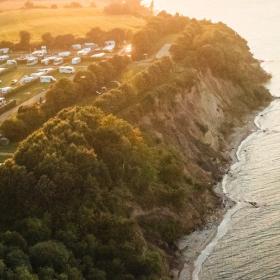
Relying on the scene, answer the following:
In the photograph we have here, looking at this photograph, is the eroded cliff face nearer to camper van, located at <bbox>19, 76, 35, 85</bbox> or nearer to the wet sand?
the wet sand

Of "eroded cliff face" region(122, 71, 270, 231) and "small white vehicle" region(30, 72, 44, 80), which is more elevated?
"small white vehicle" region(30, 72, 44, 80)

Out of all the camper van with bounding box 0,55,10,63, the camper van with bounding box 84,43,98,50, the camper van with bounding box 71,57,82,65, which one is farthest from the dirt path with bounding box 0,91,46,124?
the camper van with bounding box 84,43,98,50

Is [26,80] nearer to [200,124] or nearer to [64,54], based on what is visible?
[64,54]

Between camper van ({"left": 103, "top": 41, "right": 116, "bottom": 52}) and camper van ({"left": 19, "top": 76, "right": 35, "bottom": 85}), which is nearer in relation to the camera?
camper van ({"left": 19, "top": 76, "right": 35, "bottom": 85})

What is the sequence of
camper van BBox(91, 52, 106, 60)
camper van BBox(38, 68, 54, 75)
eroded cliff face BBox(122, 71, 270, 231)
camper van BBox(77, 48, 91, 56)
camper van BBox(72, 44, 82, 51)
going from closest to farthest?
1. eroded cliff face BBox(122, 71, 270, 231)
2. camper van BBox(38, 68, 54, 75)
3. camper van BBox(91, 52, 106, 60)
4. camper van BBox(77, 48, 91, 56)
5. camper van BBox(72, 44, 82, 51)

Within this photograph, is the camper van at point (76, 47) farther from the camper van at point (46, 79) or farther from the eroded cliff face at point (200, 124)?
the eroded cliff face at point (200, 124)

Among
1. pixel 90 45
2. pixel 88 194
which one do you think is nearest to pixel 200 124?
pixel 88 194

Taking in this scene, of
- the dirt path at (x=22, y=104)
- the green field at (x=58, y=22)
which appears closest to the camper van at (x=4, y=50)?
the green field at (x=58, y=22)
